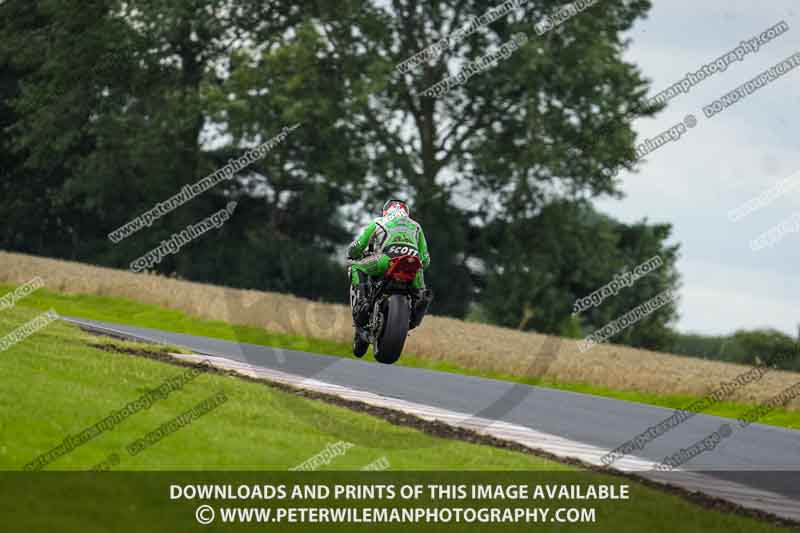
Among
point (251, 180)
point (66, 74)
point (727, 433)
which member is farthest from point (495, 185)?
point (727, 433)

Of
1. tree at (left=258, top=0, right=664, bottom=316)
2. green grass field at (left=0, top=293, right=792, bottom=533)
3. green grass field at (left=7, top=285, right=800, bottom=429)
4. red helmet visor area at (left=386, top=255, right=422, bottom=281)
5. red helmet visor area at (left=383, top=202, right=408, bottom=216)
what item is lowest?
green grass field at (left=0, top=293, right=792, bottom=533)

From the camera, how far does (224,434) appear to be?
10500mm

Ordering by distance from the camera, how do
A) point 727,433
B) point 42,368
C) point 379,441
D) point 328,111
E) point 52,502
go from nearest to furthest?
point 52,502 → point 379,441 → point 42,368 → point 727,433 → point 328,111

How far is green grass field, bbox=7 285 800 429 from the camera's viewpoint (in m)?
24.0

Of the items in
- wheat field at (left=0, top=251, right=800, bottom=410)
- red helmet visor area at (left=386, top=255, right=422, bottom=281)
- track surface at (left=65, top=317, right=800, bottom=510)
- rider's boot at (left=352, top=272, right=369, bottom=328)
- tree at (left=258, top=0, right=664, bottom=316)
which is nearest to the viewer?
red helmet visor area at (left=386, top=255, right=422, bottom=281)

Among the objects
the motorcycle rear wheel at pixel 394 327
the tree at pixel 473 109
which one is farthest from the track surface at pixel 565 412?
the tree at pixel 473 109

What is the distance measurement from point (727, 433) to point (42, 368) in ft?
33.4

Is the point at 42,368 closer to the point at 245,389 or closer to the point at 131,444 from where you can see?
the point at 245,389

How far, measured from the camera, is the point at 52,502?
26.4ft

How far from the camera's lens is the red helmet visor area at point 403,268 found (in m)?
13.3

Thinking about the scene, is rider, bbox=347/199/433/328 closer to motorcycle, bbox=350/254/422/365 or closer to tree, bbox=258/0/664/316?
motorcycle, bbox=350/254/422/365

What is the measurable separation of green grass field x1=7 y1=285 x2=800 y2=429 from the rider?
34.5 ft

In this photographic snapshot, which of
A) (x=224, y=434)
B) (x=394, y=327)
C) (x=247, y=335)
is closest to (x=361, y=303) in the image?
(x=394, y=327)

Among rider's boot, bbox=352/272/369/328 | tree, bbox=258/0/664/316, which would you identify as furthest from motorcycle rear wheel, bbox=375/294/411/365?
tree, bbox=258/0/664/316
